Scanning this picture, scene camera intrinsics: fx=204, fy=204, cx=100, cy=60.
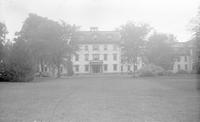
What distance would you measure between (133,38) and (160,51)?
439 inches

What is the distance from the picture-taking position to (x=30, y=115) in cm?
693

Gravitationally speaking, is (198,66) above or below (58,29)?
below

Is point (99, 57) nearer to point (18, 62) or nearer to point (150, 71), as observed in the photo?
point (150, 71)

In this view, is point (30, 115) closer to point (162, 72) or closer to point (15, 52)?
point (15, 52)

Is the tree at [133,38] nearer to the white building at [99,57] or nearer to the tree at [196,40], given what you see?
the white building at [99,57]

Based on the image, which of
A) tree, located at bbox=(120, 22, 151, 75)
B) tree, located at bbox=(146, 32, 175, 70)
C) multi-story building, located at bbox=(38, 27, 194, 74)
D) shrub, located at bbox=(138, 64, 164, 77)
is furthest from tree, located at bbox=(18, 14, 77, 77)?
multi-story building, located at bbox=(38, 27, 194, 74)

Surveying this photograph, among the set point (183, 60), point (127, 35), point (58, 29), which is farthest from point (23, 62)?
point (183, 60)

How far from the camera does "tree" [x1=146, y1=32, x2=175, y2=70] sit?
49.3 meters

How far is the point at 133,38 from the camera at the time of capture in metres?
42.2

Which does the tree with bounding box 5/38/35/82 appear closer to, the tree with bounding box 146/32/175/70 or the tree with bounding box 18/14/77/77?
the tree with bounding box 18/14/77/77

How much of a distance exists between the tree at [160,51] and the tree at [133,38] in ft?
20.6

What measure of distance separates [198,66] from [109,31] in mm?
53952

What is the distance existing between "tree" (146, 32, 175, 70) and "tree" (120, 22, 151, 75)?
6282 millimetres

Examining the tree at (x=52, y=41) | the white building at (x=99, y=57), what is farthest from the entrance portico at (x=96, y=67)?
the tree at (x=52, y=41)
